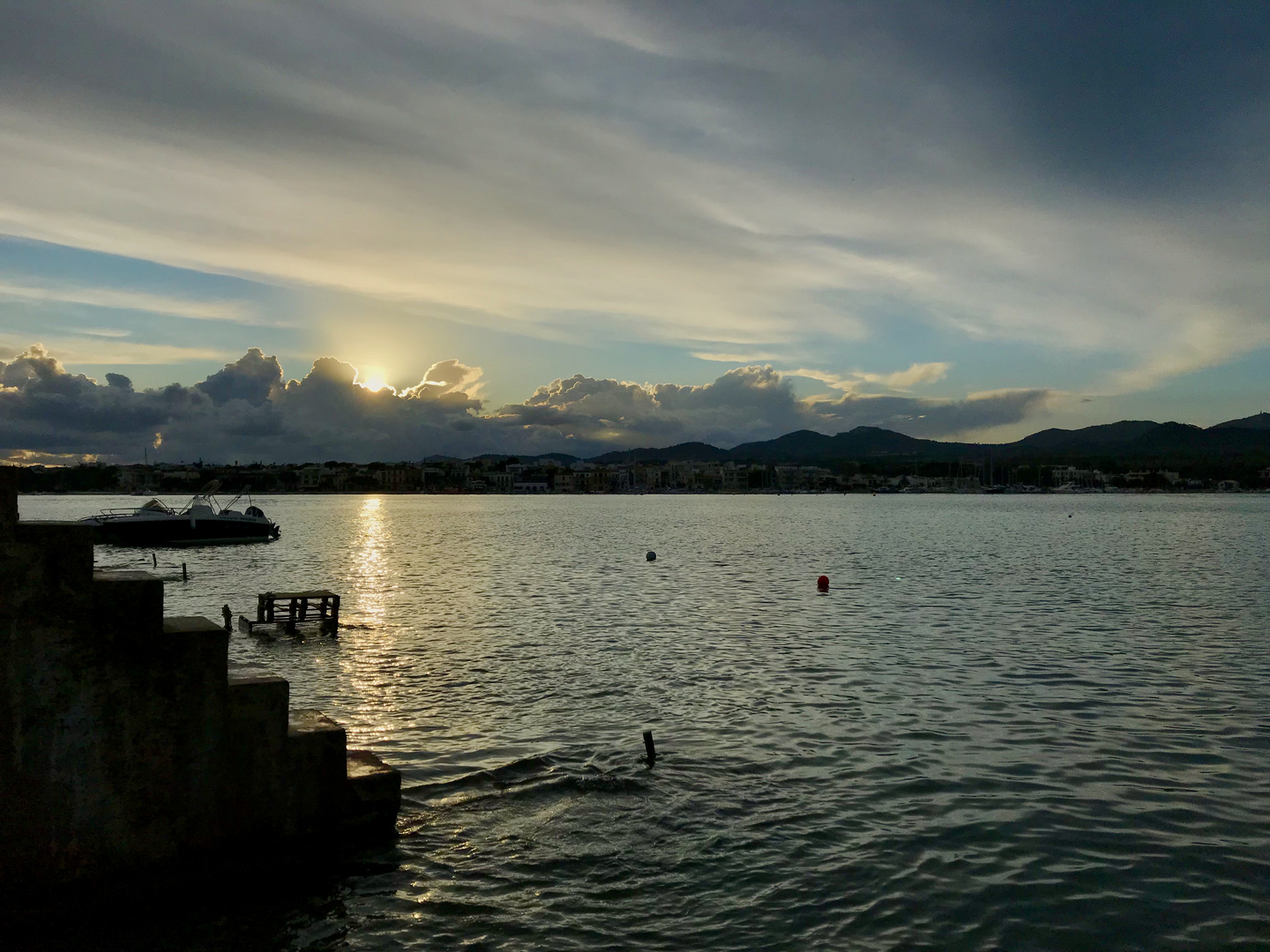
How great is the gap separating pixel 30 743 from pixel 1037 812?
38.3 ft

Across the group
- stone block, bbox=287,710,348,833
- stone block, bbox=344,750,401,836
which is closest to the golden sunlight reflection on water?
stone block, bbox=344,750,401,836

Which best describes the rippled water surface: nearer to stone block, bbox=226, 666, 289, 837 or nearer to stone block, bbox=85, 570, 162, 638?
stone block, bbox=226, 666, 289, 837

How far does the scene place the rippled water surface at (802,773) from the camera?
8656 millimetres

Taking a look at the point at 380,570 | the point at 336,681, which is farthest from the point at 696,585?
the point at 336,681

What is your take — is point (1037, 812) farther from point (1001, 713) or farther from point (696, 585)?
point (696, 585)

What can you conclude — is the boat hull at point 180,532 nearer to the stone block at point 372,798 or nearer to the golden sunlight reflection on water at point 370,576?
the golden sunlight reflection on water at point 370,576

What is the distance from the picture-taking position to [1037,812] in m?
11.4

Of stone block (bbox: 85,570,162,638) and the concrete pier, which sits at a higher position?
stone block (bbox: 85,570,162,638)

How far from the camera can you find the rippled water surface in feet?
28.4

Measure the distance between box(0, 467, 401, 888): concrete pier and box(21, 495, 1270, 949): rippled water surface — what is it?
3.76ft

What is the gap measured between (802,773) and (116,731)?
924 cm

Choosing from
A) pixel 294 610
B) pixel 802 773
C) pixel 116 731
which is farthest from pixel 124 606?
pixel 294 610

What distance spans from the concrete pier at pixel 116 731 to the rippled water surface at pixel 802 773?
1.15 metres

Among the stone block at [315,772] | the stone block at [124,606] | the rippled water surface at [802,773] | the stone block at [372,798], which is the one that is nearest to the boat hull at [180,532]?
the rippled water surface at [802,773]
